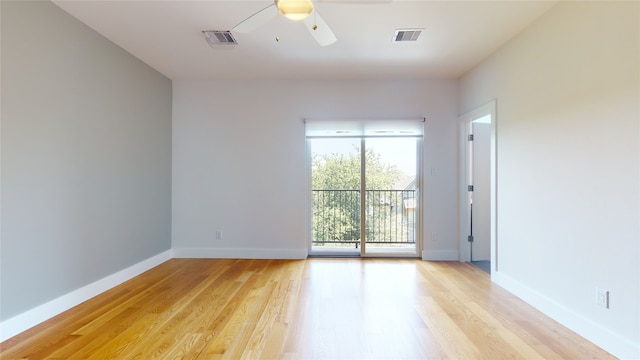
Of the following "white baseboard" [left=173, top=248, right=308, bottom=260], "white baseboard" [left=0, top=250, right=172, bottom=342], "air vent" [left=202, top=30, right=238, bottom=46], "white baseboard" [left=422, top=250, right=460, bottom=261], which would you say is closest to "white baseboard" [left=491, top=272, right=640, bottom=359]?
"white baseboard" [left=422, top=250, right=460, bottom=261]

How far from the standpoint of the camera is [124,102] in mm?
3256

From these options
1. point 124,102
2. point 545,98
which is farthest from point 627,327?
point 124,102

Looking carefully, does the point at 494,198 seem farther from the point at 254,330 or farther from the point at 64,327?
the point at 64,327

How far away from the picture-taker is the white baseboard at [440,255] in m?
4.11

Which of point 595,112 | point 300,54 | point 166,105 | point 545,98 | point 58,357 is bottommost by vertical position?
point 58,357

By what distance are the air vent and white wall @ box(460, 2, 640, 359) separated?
2.87 metres

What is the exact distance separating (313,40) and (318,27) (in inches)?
38.7

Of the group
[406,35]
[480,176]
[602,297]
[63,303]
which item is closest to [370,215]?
[480,176]

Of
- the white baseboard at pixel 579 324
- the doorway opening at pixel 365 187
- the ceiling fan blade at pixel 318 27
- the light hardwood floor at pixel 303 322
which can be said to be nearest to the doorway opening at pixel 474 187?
the doorway opening at pixel 365 187

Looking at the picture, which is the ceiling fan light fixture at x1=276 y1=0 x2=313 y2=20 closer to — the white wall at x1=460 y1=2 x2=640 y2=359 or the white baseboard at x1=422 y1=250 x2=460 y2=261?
the white wall at x1=460 y1=2 x2=640 y2=359

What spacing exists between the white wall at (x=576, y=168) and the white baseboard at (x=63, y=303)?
13.7 ft

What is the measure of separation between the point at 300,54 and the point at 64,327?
131 inches

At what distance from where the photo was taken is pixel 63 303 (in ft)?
8.22

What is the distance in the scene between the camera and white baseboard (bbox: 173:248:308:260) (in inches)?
165
